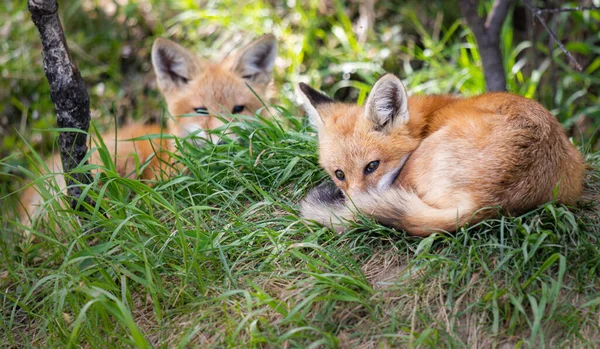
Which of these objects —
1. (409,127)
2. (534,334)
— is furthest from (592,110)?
(534,334)

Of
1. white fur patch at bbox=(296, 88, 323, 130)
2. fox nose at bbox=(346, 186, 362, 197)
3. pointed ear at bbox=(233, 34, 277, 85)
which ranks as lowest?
fox nose at bbox=(346, 186, 362, 197)

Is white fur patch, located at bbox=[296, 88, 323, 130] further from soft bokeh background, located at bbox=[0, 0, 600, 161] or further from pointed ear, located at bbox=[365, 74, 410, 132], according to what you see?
soft bokeh background, located at bbox=[0, 0, 600, 161]

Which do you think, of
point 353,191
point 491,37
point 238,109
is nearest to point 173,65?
point 238,109

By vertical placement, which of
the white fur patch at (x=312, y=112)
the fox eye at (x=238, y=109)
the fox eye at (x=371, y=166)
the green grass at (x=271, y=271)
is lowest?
the green grass at (x=271, y=271)

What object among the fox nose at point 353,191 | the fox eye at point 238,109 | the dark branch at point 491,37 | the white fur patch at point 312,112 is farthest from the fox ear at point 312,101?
the dark branch at point 491,37

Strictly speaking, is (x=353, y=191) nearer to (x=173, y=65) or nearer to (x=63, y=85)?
(x=63, y=85)

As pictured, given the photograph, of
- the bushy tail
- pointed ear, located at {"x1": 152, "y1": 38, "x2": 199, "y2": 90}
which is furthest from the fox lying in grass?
pointed ear, located at {"x1": 152, "y1": 38, "x2": 199, "y2": 90}

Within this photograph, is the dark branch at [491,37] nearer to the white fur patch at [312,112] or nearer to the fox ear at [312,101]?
the fox ear at [312,101]

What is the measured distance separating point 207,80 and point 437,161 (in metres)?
2.38

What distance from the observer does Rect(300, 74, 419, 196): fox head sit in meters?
3.37

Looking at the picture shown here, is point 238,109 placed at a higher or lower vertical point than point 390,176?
higher

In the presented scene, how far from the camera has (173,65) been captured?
4973mm

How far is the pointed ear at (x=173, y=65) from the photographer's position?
4.84 m

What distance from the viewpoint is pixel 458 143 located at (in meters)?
3.08
